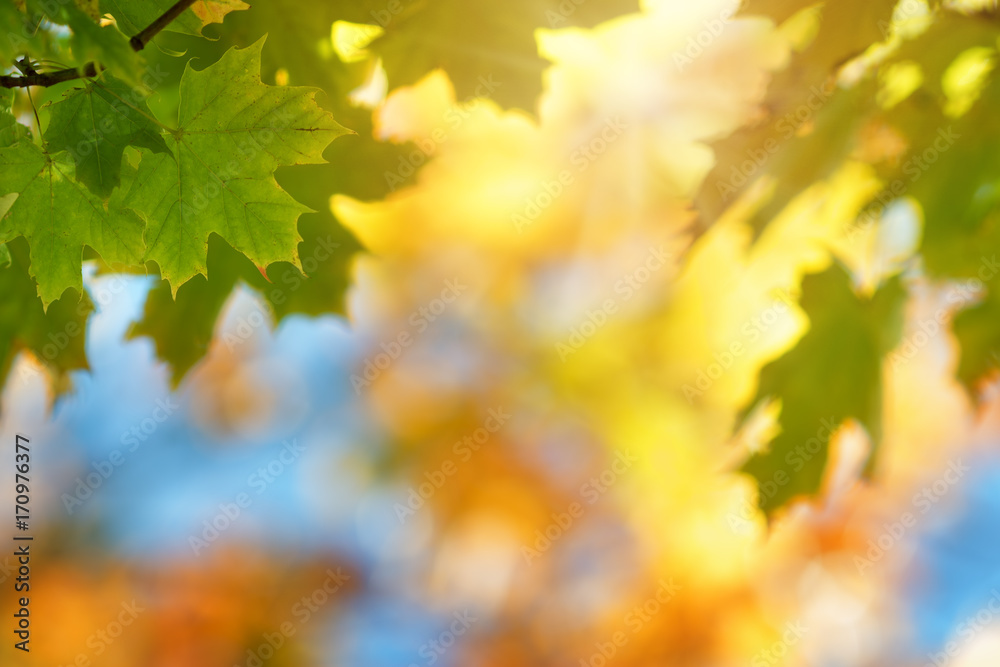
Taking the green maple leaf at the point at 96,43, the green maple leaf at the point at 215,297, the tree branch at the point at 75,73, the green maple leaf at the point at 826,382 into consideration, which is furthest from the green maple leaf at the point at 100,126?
the green maple leaf at the point at 826,382

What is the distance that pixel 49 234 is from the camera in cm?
97

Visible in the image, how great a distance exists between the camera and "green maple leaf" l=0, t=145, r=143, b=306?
941mm

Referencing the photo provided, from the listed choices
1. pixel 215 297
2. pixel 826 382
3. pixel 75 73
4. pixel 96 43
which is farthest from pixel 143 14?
pixel 826 382

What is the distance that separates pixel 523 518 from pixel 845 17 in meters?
4.97

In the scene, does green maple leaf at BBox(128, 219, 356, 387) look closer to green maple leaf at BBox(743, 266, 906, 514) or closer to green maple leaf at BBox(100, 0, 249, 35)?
green maple leaf at BBox(100, 0, 249, 35)

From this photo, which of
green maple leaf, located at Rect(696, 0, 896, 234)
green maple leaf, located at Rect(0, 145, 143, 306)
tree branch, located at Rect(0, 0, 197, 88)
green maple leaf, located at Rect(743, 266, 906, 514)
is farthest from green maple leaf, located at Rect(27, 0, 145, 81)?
green maple leaf, located at Rect(743, 266, 906, 514)

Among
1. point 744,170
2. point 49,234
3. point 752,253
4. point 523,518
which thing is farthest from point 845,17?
point 523,518

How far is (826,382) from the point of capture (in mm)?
1629

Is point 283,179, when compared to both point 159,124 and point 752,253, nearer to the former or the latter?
point 159,124

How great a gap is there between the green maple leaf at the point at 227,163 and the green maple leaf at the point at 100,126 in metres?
0.05

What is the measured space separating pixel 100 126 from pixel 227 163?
0.56 ft

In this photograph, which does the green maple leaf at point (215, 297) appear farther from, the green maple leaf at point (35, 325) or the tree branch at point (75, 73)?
the tree branch at point (75, 73)

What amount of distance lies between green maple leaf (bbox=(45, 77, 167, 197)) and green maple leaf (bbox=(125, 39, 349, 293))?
5cm

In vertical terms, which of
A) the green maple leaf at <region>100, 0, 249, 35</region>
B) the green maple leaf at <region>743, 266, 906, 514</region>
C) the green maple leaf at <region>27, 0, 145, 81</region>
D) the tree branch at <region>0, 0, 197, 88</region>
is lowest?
the green maple leaf at <region>743, 266, 906, 514</region>
